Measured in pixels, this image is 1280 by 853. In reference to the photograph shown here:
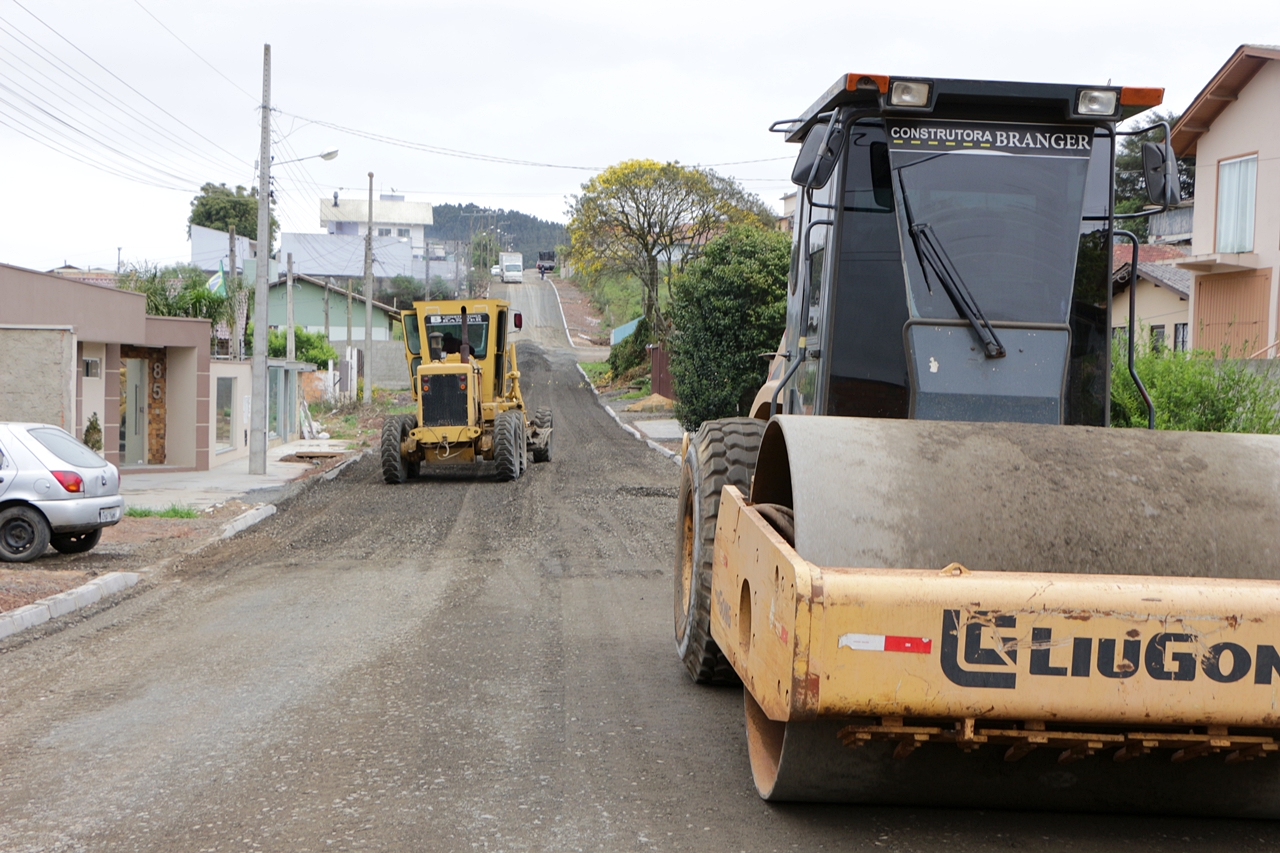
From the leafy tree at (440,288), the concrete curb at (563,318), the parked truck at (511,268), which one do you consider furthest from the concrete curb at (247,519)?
the parked truck at (511,268)

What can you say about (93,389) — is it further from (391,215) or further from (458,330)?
(391,215)

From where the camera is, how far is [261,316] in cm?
2248

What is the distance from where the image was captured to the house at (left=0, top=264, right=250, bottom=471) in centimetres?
1703

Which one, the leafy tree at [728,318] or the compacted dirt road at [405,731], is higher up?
the leafy tree at [728,318]

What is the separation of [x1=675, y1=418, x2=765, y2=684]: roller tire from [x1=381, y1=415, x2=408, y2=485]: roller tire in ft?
48.4

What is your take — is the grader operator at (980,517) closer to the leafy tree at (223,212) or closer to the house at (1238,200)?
the house at (1238,200)

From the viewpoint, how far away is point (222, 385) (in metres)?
27.0

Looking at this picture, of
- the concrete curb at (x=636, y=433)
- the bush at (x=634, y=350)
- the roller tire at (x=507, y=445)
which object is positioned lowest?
the concrete curb at (x=636, y=433)

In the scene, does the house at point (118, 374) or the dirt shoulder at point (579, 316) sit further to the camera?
the dirt shoulder at point (579, 316)

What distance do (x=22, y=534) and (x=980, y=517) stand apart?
1081 cm

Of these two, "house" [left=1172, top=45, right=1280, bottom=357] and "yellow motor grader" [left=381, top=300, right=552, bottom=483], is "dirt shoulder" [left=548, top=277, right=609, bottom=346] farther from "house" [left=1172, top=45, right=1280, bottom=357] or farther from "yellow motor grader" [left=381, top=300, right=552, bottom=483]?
"house" [left=1172, top=45, right=1280, bottom=357]

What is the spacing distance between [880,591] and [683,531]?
365 centimetres

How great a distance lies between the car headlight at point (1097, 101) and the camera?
5551mm

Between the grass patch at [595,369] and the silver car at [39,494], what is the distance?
150ft
